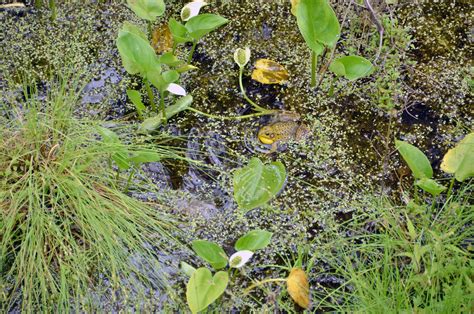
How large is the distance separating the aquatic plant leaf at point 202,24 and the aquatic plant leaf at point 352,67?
352 mm

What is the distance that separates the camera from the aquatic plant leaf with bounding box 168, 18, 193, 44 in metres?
1.86

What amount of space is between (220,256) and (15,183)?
0.53m

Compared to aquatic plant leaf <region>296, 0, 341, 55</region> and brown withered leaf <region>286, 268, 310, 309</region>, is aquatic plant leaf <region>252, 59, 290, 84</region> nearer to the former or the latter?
aquatic plant leaf <region>296, 0, 341, 55</region>

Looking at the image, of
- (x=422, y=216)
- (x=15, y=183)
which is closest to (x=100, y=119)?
(x=15, y=183)

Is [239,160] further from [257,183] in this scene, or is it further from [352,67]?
[352,67]

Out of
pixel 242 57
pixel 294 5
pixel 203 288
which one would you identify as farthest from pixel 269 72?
pixel 203 288

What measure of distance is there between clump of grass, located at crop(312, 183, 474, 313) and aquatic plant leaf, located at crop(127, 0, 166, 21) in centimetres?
88

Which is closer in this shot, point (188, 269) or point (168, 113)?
point (188, 269)

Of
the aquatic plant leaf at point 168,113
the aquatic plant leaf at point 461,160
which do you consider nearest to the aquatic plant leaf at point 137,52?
the aquatic plant leaf at point 168,113

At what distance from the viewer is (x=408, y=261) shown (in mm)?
1549

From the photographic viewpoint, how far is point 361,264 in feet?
4.99

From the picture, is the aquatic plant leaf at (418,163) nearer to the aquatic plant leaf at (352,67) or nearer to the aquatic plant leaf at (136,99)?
the aquatic plant leaf at (352,67)

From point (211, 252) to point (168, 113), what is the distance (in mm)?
Answer: 498

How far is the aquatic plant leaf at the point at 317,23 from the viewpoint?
174 centimetres
